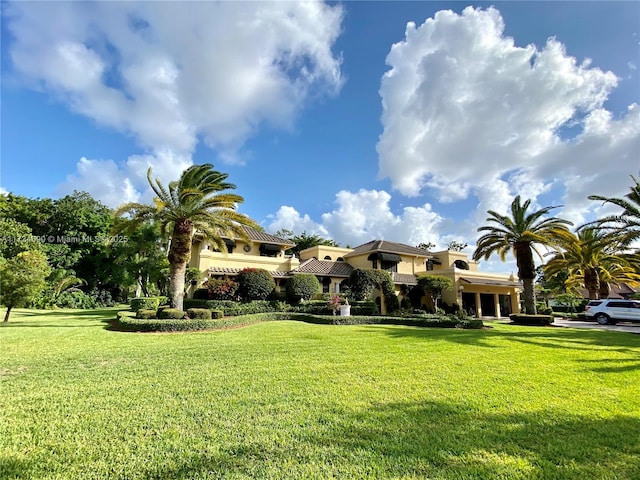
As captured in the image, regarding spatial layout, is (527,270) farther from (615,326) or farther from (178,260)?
(178,260)

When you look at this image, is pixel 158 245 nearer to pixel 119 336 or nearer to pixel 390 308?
pixel 119 336

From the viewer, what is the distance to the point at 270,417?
5.08 metres

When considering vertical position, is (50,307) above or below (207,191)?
below

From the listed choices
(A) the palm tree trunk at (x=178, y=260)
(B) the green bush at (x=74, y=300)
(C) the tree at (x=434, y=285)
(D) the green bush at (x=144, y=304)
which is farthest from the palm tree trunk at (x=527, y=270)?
(B) the green bush at (x=74, y=300)

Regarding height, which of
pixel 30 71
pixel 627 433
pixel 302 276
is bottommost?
pixel 627 433

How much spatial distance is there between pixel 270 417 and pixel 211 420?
88 centimetres

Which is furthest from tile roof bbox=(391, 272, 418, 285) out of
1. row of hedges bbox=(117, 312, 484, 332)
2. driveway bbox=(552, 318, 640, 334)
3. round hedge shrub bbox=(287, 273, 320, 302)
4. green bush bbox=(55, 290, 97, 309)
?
green bush bbox=(55, 290, 97, 309)

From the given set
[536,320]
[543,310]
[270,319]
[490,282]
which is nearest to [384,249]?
[490,282]

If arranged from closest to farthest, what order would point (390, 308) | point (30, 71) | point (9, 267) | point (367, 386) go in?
1. point (367, 386)
2. point (30, 71)
3. point (9, 267)
4. point (390, 308)

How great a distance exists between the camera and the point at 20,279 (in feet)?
53.9

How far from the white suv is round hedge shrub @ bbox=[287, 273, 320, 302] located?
23.7 metres

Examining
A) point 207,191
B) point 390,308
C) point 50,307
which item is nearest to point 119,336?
point 207,191

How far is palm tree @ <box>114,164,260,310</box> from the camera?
20.1 meters

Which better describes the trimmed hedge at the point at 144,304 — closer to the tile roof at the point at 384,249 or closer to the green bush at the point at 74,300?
the green bush at the point at 74,300
